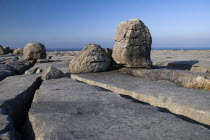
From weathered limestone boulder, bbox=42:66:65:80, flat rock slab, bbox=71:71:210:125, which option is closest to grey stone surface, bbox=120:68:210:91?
flat rock slab, bbox=71:71:210:125

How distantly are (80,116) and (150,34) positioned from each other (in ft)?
13.6

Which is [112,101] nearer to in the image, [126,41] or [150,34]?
A: [126,41]

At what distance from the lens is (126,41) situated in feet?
18.0

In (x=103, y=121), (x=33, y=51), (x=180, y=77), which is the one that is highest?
(x=33, y=51)

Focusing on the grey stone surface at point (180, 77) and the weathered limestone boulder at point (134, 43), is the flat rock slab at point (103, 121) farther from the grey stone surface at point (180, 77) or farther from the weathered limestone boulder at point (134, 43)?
the weathered limestone boulder at point (134, 43)

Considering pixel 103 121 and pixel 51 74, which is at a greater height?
pixel 51 74

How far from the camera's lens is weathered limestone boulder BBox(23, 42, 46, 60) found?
11297mm

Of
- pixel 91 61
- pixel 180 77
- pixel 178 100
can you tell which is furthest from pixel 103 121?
pixel 91 61

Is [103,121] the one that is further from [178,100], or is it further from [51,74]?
[51,74]

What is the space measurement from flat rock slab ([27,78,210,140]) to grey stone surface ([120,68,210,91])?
2121 mm

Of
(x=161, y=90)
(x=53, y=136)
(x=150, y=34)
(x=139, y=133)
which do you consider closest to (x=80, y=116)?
(x=53, y=136)

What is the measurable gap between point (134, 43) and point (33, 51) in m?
Answer: 7.68

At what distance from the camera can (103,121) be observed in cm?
201

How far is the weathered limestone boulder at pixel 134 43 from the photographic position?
5477 millimetres
